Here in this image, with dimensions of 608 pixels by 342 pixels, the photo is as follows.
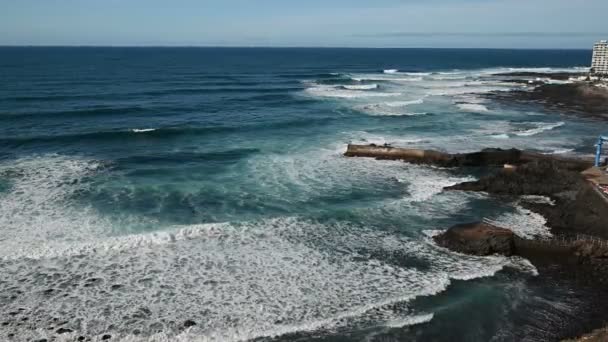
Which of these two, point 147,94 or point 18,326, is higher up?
point 147,94

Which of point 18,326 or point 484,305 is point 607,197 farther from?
point 18,326

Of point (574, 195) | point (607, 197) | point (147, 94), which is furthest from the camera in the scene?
point (147, 94)

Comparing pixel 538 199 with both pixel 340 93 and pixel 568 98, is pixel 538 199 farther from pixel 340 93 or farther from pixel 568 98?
pixel 340 93

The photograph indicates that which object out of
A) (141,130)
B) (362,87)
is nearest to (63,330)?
(141,130)

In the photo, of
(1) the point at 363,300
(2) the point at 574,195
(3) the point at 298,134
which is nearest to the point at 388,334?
(1) the point at 363,300

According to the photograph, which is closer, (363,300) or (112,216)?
(363,300)

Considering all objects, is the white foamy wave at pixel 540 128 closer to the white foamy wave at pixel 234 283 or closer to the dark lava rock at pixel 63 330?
the white foamy wave at pixel 234 283
